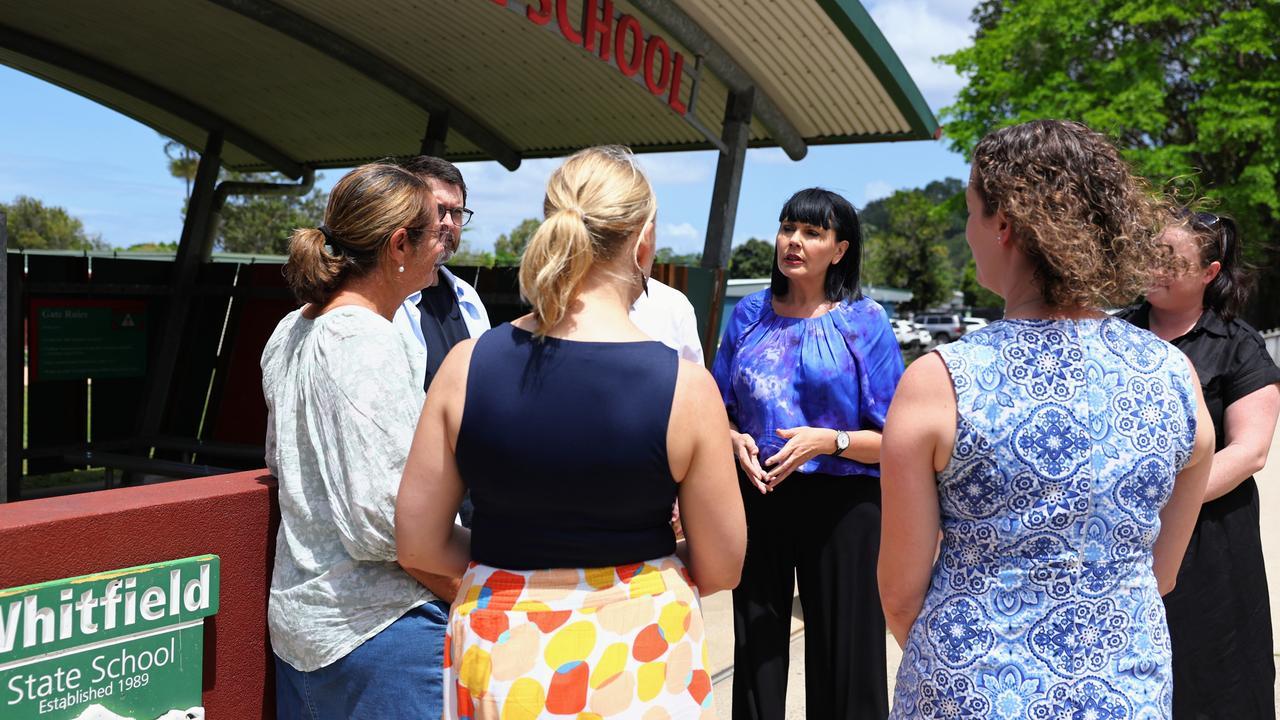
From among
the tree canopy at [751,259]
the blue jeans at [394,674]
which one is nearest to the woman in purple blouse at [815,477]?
the blue jeans at [394,674]

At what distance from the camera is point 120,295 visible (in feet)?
29.7

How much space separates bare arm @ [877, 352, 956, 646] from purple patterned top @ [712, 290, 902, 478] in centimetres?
143

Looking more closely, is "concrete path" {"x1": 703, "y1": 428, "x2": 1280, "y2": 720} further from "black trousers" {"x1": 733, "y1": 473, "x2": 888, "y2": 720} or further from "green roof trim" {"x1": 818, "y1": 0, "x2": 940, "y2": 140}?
"green roof trim" {"x1": 818, "y1": 0, "x2": 940, "y2": 140}

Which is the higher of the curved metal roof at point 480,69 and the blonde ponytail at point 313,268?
the curved metal roof at point 480,69

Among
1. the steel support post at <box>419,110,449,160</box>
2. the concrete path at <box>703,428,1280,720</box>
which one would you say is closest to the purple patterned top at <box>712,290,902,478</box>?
the concrete path at <box>703,428,1280,720</box>

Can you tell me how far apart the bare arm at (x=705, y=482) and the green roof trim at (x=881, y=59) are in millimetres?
5563

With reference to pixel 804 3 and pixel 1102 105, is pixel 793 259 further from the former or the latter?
pixel 1102 105

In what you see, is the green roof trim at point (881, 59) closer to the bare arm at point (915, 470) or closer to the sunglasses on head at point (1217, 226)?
the sunglasses on head at point (1217, 226)

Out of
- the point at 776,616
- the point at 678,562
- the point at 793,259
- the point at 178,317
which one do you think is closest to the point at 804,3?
the point at 793,259

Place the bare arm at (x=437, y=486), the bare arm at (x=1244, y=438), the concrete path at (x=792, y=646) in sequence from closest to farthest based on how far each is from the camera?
the bare arm at (x=437, y=486) → the bare arm at (x=1244, y=438) → the concrete path at (x=792, y=646)

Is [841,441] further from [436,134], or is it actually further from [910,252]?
[910,252]

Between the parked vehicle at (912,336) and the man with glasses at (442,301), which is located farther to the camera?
the parked vehicle at (912,336)

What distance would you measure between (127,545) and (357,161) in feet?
32.8

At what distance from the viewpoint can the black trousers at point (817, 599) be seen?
3227mm
